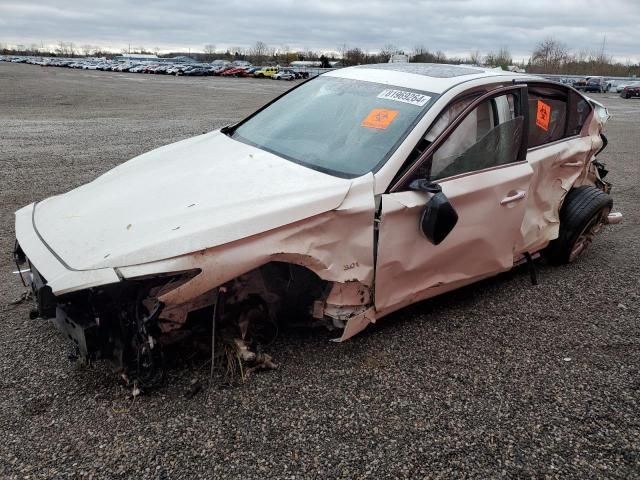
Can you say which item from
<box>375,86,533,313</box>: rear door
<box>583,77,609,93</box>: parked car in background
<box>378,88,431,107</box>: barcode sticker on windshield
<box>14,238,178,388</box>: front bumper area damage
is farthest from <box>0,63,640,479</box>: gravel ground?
<box>583,77,609,93</box>: parked car in background

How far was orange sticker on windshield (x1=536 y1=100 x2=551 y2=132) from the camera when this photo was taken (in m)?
4.08

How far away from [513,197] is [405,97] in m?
1.00

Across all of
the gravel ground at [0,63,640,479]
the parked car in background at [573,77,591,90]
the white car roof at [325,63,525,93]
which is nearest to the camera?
the gravel ground at [0,63,640,479]

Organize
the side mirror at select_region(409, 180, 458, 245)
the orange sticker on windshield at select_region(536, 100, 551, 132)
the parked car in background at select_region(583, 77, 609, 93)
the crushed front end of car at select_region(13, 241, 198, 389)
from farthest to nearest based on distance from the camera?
the parked car in background at select_region(583, 77, 609, 93), the orange sticker on windshield at select_region(536, 100, 551, 132), the side mirror at select_region(409, 180, 458, 245), the crushed front end of car at select_region(13, 241, 198, 389)

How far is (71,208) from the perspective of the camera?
315 centimetres

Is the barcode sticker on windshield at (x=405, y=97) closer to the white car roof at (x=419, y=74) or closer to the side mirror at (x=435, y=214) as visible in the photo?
the white car roof at (x=419, y=74)

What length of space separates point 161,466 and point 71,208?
1628mm

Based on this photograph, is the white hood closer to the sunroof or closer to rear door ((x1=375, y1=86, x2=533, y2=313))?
rear door ((x1=375, y1=86, x2=533, y2=313))

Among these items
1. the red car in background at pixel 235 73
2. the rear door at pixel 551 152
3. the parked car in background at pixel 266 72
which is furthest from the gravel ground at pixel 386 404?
the red car in background at pixel 235 73

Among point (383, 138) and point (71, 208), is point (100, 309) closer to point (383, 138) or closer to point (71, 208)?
point (71, 208)

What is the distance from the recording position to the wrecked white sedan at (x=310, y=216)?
257 centimetres

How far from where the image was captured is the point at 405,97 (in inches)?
138

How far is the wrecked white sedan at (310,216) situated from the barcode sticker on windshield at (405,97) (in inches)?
0.5

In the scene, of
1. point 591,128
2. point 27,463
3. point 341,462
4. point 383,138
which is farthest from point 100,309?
point 591,128
